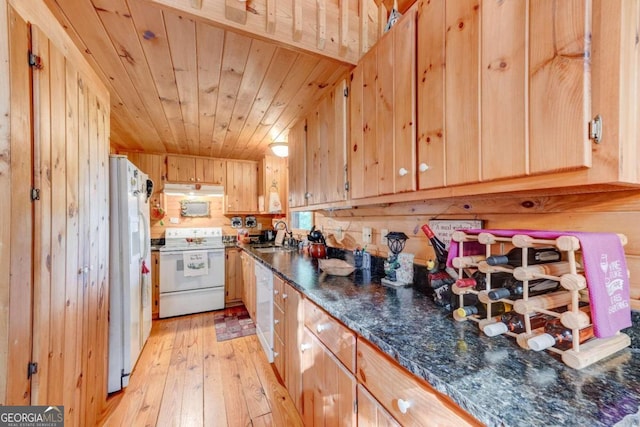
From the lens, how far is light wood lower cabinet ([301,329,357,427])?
0.96m

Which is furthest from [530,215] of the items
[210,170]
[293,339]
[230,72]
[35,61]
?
[210,170]

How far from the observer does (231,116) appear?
7.49ft

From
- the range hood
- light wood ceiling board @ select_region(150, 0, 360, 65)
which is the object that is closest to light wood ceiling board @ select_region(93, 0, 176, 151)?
light wood ceiling board @ select_region(150, 0, 360, 65)

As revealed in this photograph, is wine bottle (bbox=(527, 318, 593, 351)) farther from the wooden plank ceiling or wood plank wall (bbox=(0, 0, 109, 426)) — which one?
wood plank wall (bbox=(0, 0, 109, 426))

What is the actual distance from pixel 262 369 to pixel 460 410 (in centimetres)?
195

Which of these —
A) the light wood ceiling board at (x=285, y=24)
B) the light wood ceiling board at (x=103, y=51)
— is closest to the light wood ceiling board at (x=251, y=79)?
the light wood ceiling board at (x=285, y=24)

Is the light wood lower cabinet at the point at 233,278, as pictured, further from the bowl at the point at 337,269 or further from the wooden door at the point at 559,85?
the wooden door at the point at 559,85

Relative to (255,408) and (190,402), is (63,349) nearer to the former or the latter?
(190,402)

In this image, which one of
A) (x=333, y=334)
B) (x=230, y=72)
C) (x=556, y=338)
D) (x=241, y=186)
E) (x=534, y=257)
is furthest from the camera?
(x=241, y=186)

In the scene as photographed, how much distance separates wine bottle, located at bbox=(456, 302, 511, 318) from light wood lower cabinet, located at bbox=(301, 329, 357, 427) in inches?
18.2

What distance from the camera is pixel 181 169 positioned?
11.7ft

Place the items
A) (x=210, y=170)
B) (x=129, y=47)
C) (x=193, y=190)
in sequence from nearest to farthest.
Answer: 1. (x=129, y=47)
2. (x=193, y=190)
3. (x=210, y=170)

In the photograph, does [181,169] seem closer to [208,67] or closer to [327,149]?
[208,67]

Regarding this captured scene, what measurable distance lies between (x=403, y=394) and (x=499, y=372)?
0.83 feet
